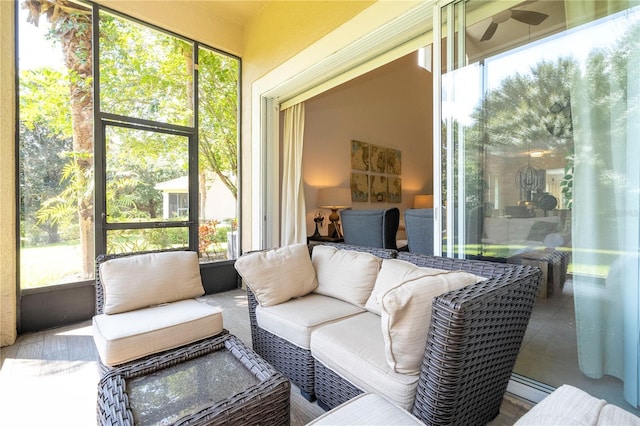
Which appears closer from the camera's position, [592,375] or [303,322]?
[592,375]

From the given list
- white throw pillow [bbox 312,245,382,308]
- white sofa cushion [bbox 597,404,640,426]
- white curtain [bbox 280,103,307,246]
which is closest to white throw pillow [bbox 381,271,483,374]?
white sofa cushion [bbox 597,404,640,426]

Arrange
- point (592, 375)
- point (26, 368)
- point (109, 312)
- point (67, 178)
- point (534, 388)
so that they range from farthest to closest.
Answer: point (67, 178)
point (26, 368)
point (109, 312)
point (534, 388)
point (592, 375)

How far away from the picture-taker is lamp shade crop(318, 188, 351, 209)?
4621 mm

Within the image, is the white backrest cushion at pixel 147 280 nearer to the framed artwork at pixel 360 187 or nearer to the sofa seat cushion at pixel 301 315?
the sofa seat cushion at pixel 301 315

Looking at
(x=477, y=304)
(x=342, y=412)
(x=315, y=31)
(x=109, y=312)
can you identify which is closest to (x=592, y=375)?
(x=477, y=304)

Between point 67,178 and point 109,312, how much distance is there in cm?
175

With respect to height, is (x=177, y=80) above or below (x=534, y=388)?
above

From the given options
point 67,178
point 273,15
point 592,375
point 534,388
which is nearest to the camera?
point 592,375

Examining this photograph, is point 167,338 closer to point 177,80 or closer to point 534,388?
point 534,388

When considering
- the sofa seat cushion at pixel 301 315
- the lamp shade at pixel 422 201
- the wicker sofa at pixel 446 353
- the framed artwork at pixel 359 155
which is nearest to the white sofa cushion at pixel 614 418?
the wicker sofa at pixel 446 353

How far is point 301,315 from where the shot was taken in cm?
188

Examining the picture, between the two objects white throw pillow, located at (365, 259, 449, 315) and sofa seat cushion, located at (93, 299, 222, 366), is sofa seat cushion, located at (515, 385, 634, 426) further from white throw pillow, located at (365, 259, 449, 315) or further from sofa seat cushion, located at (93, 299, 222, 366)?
sofa seat cushion, located at (93, 299, 222, 366)

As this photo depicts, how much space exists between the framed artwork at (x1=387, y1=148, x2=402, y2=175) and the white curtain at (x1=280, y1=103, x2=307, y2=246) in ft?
7.99

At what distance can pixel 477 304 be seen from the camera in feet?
3.62
